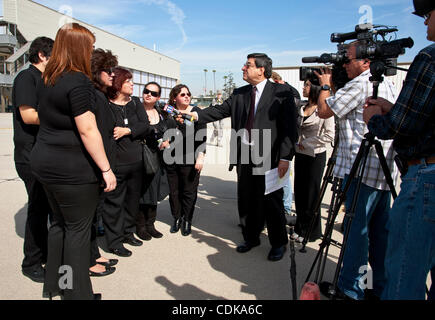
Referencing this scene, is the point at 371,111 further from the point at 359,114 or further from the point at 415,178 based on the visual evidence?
the point at 359,114

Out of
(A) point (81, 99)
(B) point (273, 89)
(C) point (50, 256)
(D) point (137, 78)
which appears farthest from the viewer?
(D) point (137, 78)

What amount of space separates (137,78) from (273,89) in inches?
1405

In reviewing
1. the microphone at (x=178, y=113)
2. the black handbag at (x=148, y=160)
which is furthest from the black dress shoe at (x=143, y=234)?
the microphone at (x=178, y=113)

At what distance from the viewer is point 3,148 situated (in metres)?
9.84

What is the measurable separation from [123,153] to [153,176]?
2.08 ft

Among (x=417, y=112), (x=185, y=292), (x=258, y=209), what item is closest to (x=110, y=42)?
(x=258, y=209)

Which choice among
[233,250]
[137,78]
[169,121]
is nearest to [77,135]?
[169,121]

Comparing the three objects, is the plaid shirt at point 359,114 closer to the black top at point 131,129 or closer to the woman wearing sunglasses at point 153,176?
the black top at point 131,129

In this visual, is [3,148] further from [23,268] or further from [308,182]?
[308,182]

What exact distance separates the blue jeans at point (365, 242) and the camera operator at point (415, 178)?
0.87 meters

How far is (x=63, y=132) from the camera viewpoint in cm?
215

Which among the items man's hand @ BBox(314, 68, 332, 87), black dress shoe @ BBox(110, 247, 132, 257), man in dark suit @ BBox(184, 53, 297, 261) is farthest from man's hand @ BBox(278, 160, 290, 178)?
black dress shoe @ BBox(110, 247, 132, 257)

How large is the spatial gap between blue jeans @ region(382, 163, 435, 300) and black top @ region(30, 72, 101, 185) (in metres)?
1.97

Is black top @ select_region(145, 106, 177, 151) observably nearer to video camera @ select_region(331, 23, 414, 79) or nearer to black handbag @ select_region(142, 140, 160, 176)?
black handbag @ select_region(142, 140, 160, 176)
